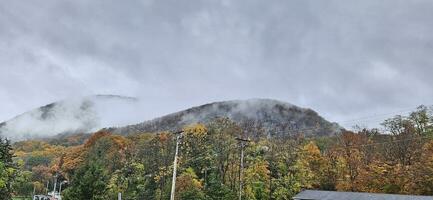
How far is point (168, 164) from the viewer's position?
56688 mm

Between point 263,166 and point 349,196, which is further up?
point 263,166

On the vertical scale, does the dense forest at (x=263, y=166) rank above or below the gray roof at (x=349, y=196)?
above

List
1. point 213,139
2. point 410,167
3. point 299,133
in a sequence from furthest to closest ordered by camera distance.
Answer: point 299,133
point 213,139
point 410,167

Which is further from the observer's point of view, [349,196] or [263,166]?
[263,166]

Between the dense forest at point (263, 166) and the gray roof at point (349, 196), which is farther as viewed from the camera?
the dense forest at point (263, 166)

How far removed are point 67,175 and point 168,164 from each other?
3195 cm

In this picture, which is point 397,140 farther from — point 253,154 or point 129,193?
point 129,193

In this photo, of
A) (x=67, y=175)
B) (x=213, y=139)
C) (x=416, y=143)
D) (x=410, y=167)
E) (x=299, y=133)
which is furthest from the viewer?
(x=67, y=175)

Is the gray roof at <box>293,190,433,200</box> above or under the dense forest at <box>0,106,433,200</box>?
under

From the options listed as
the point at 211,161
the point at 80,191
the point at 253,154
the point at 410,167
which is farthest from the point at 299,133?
the point at 80,191

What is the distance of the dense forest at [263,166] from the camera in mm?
41375

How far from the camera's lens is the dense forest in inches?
1629

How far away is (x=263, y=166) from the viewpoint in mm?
50688

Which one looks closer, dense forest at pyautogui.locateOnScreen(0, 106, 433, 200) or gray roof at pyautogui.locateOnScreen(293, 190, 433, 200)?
gray roof at pyautogui.locateOnScreen(293, 190, 433, 200)
